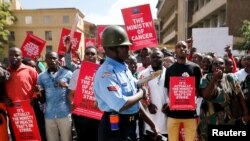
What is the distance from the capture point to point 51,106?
5809 millimetres

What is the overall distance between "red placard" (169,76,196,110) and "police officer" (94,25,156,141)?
1.87 metres

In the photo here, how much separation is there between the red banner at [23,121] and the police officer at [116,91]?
2351 mm

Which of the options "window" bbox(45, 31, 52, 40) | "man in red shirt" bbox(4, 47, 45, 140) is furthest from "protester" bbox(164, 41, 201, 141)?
"window" bbox(45, 31, 52, 40)

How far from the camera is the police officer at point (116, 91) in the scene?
3354mm

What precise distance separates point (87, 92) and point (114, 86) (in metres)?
2.19

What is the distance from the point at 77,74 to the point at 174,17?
48.3 metres

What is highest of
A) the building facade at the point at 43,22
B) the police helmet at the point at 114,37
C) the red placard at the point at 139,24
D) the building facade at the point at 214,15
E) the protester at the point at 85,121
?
the building facade at the point at 43,22

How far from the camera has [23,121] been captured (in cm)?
564

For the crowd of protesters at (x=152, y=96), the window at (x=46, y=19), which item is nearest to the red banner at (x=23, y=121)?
the crowd of protesters at (x=152, y=96)

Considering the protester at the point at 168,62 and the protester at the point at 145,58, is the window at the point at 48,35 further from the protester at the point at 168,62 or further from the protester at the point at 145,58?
the protester at the point at 168,62

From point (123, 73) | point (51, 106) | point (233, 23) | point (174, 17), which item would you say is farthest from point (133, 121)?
point (174, 17)

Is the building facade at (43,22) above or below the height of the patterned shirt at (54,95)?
above

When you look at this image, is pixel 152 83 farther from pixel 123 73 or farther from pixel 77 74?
pixel 123 73

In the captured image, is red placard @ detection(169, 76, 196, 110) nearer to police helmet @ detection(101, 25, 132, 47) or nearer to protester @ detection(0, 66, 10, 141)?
police helmet @ detection(101, 25, 132, 47)
